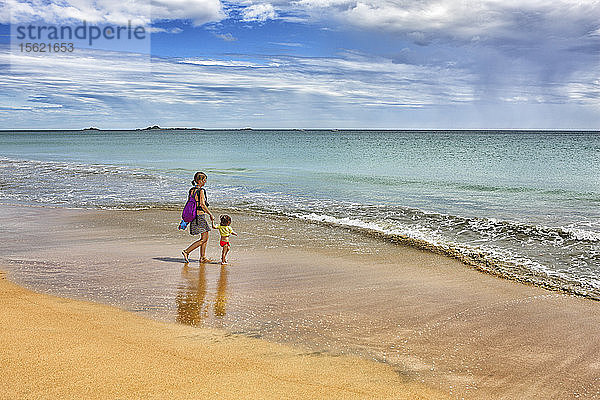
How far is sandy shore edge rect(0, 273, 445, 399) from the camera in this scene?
383 cm

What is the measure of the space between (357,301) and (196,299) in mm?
2076

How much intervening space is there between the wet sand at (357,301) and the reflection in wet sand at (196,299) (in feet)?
0.05

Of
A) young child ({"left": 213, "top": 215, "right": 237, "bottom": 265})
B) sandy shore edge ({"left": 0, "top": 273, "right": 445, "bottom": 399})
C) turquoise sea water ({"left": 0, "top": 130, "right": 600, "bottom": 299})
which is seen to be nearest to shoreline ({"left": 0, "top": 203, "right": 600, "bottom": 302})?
turquoise sea water ({"left": 0, "top": 130, "right": 600, "bottom": 299})

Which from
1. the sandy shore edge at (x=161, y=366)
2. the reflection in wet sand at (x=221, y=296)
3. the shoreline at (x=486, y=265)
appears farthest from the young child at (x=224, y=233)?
the shoreline at (x=486, y=265)

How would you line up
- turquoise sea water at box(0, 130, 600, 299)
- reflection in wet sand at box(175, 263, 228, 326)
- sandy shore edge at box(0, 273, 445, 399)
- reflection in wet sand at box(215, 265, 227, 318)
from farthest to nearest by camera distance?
turquoise sea water at box(0, 130, 600, 299) < reflection in wet sand at box(215, 265, 227, 318) < reflection in wet sand at box(175, 263, 228, 326) < sandy shore edge at box(0, 273, 445, 399)

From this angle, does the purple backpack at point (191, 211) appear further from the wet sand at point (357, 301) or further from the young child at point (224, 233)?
the wet sand at point (357, 301)

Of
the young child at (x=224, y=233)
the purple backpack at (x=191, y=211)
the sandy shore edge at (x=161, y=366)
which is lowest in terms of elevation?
the sandy shore edge at (x=161, y=366)

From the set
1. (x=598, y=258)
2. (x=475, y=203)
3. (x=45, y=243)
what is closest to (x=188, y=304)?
(x=45, y=243)

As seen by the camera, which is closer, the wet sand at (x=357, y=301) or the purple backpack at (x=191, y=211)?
the wet sand at (x=357, y=301)

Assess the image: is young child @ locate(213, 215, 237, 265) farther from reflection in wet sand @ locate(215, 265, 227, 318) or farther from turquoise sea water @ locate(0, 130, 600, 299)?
turquoise sea water @ locate(0, 130, 600, 299)

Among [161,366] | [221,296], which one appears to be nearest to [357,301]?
[221,296]

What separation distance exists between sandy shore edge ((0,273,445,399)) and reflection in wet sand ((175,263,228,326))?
1.17 feet

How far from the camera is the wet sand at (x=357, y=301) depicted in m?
4.62

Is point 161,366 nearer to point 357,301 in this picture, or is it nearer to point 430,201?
point 357,301
